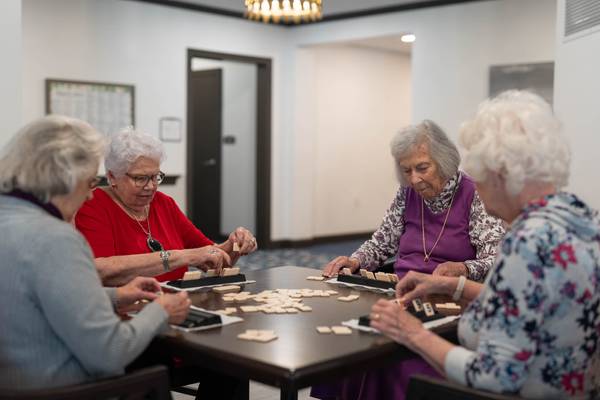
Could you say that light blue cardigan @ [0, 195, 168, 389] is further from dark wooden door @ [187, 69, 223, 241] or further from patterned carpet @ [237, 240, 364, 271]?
dark wooden door @ [187, 69, 223, 241]

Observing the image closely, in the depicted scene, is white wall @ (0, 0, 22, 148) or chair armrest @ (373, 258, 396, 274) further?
white wall @ (0, 0, 22, 148)

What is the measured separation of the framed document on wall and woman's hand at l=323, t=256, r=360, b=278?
4500 millimetres

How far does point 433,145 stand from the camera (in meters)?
3.31

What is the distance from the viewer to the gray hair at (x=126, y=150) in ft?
10.2

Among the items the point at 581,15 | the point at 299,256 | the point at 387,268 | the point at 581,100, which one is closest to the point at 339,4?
the point at 299,256

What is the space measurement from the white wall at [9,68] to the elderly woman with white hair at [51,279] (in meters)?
2.56

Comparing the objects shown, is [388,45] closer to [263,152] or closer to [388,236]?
[263,152]

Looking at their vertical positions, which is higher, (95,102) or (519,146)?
(95,102)

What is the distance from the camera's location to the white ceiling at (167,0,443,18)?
8.24 m

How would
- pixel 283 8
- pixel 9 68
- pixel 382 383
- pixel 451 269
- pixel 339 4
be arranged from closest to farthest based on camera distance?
pixel 382 383, pixel 451 269, pixel 283 8, pixel 9 68, pixel 339 4

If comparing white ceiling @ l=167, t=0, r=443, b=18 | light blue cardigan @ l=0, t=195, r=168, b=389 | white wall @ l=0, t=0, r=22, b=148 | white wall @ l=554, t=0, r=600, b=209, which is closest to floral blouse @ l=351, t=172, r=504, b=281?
white wall @ l=554, t=0, r=600, b=209

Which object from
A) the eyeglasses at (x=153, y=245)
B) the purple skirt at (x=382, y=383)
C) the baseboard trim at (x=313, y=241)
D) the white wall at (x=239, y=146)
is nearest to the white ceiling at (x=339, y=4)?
the white wall at (x=239, y=146)

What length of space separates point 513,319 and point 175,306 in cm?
96

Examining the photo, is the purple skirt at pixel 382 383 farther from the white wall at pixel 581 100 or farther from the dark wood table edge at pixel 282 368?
the white wall at pixel 581 100
